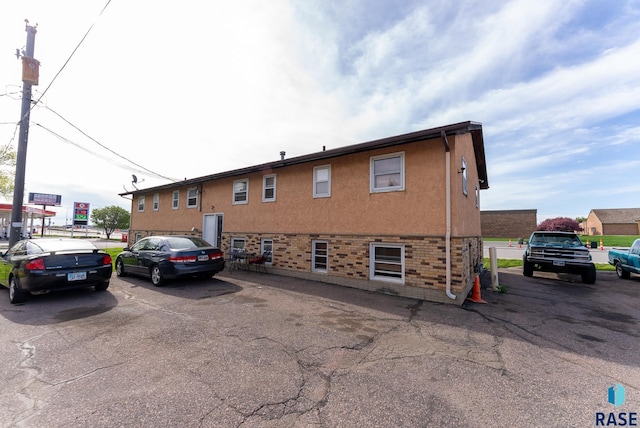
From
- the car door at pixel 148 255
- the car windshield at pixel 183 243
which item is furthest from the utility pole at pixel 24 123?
the car windshield at pixel 183 243

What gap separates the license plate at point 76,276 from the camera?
6188 mm

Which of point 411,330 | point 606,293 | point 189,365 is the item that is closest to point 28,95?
point 189,365

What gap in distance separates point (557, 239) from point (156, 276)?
1453 cm

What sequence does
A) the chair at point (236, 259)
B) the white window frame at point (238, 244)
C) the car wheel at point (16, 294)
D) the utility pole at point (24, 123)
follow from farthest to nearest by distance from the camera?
the white window frame at point (238, 244) < the chair at point (236, 259) < the utility pole at point (24, 123) < the car wheel at point (16, 294)

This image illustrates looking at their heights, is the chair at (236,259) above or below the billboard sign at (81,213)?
below

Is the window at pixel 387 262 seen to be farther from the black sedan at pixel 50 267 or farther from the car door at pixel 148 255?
the black sedan at pixel 50 267

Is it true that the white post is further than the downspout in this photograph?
Yes

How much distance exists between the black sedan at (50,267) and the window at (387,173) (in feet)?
24.7

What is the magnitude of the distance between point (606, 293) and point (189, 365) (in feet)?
37.9

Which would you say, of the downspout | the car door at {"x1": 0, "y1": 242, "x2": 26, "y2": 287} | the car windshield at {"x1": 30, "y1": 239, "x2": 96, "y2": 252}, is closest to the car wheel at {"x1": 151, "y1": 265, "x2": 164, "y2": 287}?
the car windshield at {"x1": 30, "y1": 239, "x2": 96, "y2": 252}

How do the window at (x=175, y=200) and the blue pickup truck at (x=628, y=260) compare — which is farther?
the window at (x=175, y=200)

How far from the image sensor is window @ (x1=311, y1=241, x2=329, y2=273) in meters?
9.08

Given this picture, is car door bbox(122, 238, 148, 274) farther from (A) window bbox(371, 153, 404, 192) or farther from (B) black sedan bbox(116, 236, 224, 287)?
(A) window bbox(371, 153, 404, 192)

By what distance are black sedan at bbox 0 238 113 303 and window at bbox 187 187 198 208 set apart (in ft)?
23.8
